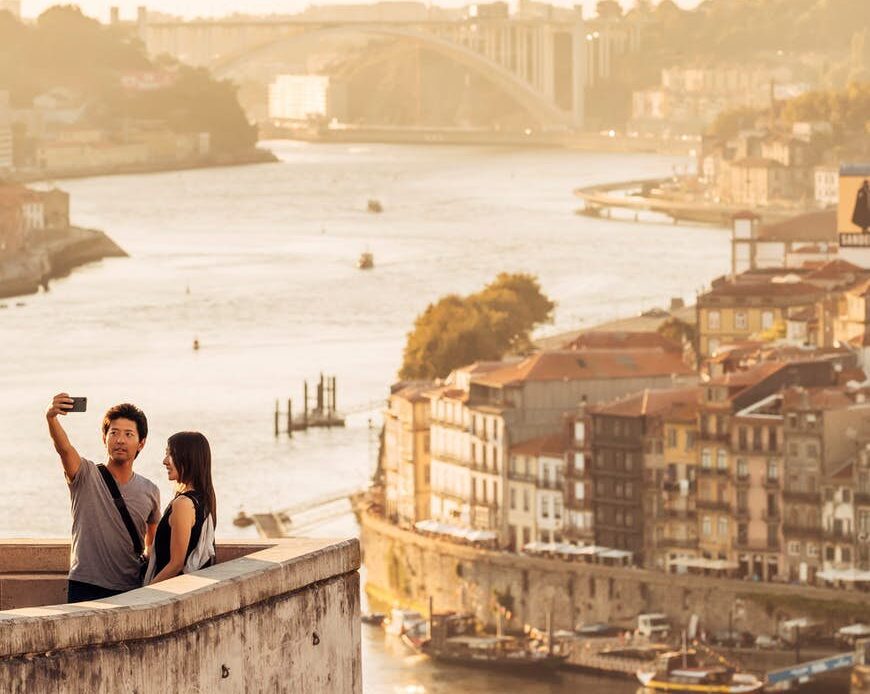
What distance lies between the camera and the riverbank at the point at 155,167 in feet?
273

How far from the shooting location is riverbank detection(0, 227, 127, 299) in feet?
162

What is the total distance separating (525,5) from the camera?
5022 inches

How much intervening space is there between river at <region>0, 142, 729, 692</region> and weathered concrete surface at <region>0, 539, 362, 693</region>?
310 inches

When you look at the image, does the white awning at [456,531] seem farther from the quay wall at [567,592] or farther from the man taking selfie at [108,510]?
the man taking selfie at [108,510]

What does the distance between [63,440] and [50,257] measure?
50.9 metres

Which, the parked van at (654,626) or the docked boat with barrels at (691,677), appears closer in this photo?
the docked boat with barrels at (691,677)

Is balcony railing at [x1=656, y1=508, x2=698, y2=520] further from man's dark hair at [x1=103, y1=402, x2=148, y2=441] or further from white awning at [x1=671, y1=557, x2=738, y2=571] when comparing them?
man's dark hair at [x1=103, y1=402, x2=148, y2=441]

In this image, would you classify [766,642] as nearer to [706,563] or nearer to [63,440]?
[706,563]

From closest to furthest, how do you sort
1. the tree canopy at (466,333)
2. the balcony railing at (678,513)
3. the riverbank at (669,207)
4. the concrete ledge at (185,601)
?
the concrete ledge at (185,601), the balcony railing at (678,513), the tree canopy at (466,333), the riverbank at (669,207)

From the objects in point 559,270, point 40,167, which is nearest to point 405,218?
point 559,270

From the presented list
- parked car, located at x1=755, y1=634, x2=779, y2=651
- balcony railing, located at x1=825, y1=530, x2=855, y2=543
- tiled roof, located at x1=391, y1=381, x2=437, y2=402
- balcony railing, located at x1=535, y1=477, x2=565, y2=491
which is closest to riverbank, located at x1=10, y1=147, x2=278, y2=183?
tiled roof, located at x1=391, y1=381, x2=437, y2=402

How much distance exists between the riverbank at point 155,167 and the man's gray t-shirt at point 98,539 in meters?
77.7

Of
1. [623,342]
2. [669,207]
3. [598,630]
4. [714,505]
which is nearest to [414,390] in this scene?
[623,342]

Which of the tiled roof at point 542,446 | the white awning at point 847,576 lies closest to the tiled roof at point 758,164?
the tiled roof at point 542,446
